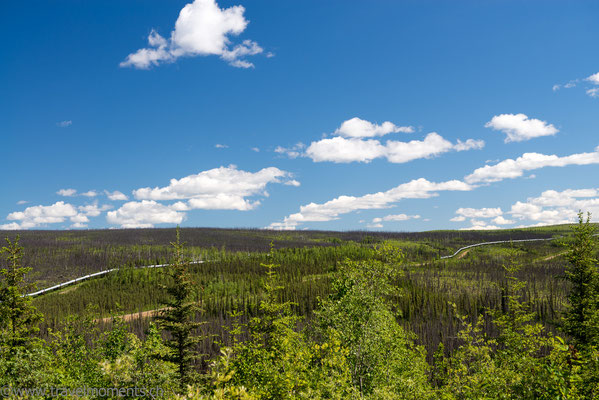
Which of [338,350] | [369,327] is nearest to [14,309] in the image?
[338,350]

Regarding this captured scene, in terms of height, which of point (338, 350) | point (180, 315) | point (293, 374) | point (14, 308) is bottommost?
point (180, 315)

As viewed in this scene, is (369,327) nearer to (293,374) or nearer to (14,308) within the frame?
(293,374)

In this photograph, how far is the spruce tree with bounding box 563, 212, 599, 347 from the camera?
27.8 m

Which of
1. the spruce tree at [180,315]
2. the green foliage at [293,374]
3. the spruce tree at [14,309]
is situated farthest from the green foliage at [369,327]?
the spruce tree at [14,309]

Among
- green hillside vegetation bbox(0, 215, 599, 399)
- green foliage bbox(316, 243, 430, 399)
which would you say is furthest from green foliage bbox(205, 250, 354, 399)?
green foliage bbox(316, 243, 430, 399)

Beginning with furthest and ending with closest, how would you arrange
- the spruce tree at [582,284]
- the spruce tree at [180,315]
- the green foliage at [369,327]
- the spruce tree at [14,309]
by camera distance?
the spruce tree at [582,284] < the spruce tree at [14,309] < the spruce tree at [180,315] < the green foliage at [369,327]

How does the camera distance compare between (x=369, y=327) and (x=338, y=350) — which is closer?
(x=338, y=350)

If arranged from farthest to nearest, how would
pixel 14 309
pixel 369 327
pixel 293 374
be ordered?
1. pixel 14 309
2. pixel 369 327
3. pixel 293 374

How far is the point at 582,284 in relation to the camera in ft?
95.2

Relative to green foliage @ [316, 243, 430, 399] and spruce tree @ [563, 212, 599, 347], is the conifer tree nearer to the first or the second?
green foliage @ [316, 243, 430, 399]

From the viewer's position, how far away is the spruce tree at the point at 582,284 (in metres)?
27.8

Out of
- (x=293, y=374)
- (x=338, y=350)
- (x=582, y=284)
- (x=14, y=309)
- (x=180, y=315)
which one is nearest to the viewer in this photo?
(x=293, y=374)

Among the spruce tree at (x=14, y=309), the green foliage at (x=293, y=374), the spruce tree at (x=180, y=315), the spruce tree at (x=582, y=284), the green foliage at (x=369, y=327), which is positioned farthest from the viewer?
the spruce tree at (x=582, y=284)

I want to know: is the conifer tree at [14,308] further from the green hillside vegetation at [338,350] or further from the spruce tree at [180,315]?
the spruce tree at [180,315]
